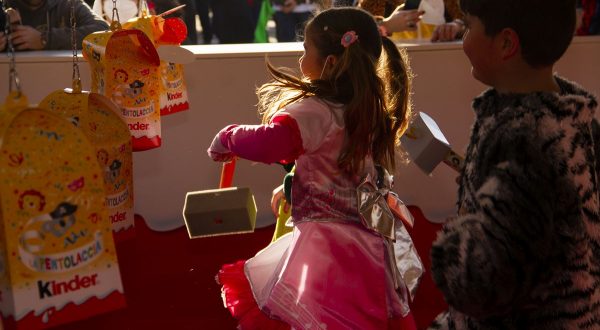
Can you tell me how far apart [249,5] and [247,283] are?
3.48 metres

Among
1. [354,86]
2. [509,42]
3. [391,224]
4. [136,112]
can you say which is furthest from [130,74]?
[509,42]

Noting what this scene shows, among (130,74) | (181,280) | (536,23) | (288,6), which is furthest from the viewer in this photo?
(288,6)

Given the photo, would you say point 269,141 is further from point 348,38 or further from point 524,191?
point 524,191

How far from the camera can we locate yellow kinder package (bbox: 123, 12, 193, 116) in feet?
6.66

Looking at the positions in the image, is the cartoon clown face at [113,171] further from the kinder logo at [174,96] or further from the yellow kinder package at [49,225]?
the kinder logo at [174,96]

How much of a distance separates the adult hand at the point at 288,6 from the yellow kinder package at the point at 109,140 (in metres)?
4.02

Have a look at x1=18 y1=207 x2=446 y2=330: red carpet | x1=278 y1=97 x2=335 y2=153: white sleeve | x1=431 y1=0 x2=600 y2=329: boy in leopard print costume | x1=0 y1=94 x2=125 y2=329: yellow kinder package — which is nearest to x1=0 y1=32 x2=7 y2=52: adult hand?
x1=18 y1=207 x2=446 y2=330: red carpet

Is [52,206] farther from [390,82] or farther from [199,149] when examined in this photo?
[199,149]

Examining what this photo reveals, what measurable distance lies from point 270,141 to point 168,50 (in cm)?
35

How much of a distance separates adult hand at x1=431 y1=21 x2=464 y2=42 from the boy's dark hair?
1.79 metres

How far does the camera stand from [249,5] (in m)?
5.46

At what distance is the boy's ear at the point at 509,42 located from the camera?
136cm

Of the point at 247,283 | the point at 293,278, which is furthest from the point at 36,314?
the point at 247,283

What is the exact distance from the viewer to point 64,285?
1.25 metres
